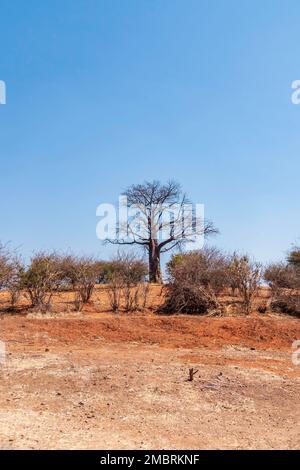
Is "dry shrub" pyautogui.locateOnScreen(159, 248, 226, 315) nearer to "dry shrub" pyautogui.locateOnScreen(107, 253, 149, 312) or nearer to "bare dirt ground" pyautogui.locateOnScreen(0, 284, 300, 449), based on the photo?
"dry shrub" pyautogui.locateOnScreen(107, 253, 149, 312)

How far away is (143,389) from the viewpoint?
22.4ft

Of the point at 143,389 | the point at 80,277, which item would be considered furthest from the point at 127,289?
the point at 143,389

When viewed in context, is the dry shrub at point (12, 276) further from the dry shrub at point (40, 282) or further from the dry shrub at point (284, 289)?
the dry shrub at point (284, 289)

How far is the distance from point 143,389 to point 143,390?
0.04 metres

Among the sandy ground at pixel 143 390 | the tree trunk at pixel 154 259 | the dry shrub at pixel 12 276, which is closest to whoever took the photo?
the sandy ground at pixel 143 390

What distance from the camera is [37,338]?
1102cm

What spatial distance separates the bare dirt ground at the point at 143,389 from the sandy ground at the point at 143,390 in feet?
0.04

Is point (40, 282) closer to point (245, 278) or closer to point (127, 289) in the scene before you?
point (127, 289)

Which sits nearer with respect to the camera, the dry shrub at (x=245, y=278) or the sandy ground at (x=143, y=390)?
the sandy ground at (x=143, y=390)

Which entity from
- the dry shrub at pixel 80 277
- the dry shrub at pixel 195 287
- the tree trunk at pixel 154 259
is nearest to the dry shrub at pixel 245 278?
the dry shrub at pixel 195 287

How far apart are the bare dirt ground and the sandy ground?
0.04 ft

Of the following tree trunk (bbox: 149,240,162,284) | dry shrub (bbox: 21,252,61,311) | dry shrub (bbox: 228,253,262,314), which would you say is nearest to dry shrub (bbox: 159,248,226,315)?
dry shrub (bbox: 228,253,262,314)

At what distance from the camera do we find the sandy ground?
5.04m

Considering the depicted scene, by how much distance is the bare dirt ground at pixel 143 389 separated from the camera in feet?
16.5
